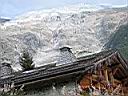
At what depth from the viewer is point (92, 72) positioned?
20.6 metres

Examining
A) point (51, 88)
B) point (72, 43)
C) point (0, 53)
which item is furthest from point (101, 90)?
point (72, 43)

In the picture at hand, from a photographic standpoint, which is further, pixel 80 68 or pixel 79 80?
pixel 79 80

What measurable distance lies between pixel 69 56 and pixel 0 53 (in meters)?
98.4

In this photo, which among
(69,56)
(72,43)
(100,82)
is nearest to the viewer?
(100,82)

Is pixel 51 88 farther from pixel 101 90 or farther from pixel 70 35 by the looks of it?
pixel 70 35

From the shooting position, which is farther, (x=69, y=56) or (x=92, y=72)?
(x=69, y=56)

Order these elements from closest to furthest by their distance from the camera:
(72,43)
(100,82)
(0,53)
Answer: (100,82) → (0,53) → (72,43)

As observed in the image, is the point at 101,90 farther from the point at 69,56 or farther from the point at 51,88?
the point at 69,56

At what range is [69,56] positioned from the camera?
40.2 metres

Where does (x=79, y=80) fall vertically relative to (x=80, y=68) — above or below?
below

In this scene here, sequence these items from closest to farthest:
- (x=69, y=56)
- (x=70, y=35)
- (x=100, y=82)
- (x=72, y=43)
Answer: (x=100, y=82), (x=69, y=56), (x=72, y=43), (x=70, y=35)

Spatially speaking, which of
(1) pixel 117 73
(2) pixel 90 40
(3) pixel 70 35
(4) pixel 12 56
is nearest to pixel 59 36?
(3) pixel 70 35

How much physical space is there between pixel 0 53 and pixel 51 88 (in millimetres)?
117993

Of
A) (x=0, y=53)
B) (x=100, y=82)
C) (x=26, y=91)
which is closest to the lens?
(x=26, y=91)
